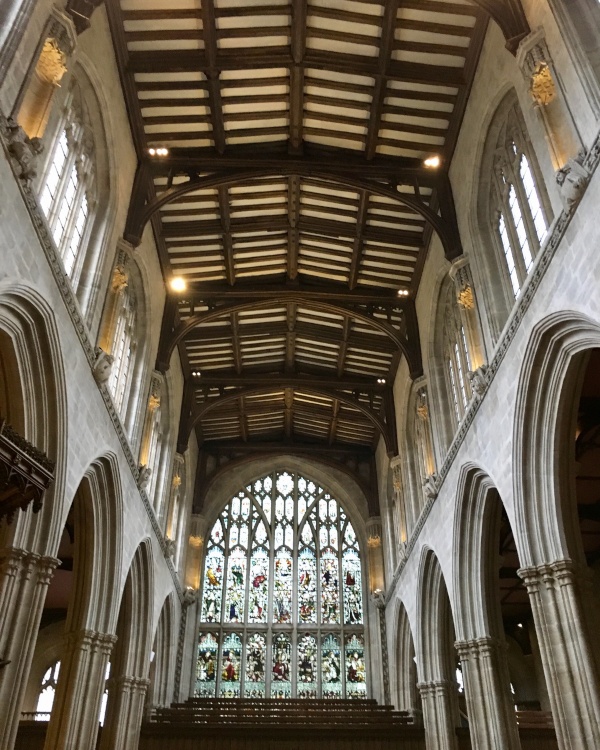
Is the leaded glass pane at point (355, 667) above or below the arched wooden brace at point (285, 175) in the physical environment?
below

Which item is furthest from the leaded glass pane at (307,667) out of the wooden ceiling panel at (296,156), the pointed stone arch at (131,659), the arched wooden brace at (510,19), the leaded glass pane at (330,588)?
the arched wooden brace at (510,19)

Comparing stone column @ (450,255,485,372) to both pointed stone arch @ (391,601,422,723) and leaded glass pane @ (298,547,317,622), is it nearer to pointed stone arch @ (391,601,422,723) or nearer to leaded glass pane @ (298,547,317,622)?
pointed stone arch @ (391,601,422,723)

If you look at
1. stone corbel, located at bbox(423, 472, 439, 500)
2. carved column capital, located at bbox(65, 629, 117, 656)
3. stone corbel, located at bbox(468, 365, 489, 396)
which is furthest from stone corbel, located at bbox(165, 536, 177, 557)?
stone corbel, located at bbox(468, 365, 489, 396)

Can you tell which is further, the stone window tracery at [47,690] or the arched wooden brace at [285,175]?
the stone window tracery at [47,690]

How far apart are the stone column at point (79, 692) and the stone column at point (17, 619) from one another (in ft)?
9.03

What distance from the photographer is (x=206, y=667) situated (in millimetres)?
21438

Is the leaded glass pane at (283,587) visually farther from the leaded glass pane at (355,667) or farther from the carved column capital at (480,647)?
the carved column capital at (480,647)

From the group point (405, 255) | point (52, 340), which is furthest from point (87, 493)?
point (405, 255)

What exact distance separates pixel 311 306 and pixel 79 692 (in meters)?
10.1

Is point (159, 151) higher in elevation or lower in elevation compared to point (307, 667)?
higher

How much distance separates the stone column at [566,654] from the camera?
821cm

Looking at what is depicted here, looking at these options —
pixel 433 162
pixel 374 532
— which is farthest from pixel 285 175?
pixel 374 532

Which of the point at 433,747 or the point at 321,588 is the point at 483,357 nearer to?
the point at 433,747

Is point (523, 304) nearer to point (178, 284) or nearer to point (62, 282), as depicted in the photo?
point (62, 282)
